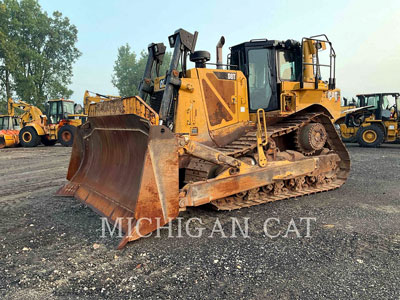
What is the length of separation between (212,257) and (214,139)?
7.68 ft

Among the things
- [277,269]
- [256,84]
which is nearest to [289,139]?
[256,84]

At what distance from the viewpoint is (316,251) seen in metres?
3.25

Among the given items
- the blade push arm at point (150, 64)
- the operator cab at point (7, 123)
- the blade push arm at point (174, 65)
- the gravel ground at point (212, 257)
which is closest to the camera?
the gravel ground at point (212, 257)

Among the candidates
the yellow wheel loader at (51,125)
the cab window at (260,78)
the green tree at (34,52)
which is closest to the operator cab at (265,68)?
the cab window at (260,78)

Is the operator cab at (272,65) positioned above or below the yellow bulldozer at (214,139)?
above

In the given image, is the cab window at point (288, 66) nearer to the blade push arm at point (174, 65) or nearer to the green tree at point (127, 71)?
the blade push arm at point (174, 65)

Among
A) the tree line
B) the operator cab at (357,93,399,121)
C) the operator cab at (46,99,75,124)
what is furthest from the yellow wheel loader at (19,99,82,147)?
the operator cab at (357,93,399,121)

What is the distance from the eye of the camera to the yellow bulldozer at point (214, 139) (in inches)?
141

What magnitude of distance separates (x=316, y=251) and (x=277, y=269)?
637mm

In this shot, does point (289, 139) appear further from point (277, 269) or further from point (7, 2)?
point (7, 2)

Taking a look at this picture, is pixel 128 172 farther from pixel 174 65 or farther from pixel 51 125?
pixel 51 125

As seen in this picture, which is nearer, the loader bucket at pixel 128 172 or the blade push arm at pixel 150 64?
the loader bucket at pixel 128 172

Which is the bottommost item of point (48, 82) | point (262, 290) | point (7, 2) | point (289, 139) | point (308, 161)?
point (262, 290)

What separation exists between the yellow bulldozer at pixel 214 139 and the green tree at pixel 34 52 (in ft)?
102
